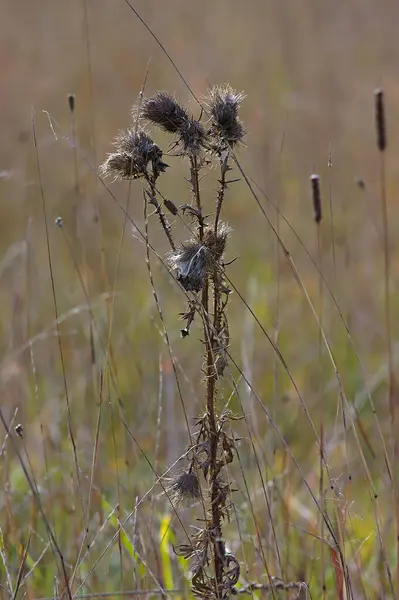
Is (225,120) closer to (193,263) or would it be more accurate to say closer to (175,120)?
(175,120)

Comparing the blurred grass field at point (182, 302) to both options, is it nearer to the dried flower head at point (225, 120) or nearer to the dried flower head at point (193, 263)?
the dried flower head at point (225, 120)

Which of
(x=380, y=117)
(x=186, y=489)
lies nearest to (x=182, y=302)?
(x=380, y=117)

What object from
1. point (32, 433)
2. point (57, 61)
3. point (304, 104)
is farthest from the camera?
point (57, 61)

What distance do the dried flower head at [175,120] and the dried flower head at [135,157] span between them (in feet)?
0.10

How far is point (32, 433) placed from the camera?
2693 millimetres

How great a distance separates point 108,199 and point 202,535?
2.64 meters

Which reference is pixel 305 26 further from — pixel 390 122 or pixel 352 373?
pixel 352 373

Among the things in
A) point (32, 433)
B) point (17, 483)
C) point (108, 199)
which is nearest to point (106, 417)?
point (32, 433)

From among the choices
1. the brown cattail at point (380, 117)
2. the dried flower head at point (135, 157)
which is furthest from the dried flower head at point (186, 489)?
the brown cattail at point (380, 117)

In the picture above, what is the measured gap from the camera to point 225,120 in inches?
48.5

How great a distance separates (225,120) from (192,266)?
23cm

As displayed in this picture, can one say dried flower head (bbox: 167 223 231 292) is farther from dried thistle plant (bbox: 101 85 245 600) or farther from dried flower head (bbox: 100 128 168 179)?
dried flower head (bbox: 100 128 168 179)

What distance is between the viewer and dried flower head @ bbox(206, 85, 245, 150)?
1.23 metres

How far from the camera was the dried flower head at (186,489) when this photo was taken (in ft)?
Result: 4.17
